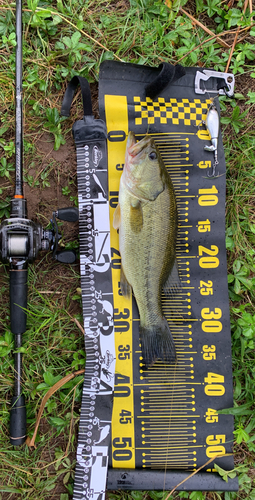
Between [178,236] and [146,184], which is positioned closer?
[146,184]

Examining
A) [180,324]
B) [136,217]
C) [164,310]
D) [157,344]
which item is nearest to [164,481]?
[157,344]

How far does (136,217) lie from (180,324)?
102 centimetres

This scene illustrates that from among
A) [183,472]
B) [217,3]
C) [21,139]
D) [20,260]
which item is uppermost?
[217,3]

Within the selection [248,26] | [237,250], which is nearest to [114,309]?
[237,250]

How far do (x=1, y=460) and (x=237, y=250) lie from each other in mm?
2663

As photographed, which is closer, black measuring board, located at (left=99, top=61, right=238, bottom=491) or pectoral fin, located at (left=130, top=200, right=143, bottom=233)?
pectoral fin, located at (left=130, top=200, right=143, bottom=233)

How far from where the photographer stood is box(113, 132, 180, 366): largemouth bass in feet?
7.86

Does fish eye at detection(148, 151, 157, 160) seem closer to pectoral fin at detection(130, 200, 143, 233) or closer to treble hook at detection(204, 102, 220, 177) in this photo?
pectoral fin at detection(130, 200, 143, 233)

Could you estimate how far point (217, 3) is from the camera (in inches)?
113

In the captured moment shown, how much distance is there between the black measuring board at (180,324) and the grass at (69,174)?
6.0 inches

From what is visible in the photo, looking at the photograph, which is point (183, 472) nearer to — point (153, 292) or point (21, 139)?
point (153, 292)

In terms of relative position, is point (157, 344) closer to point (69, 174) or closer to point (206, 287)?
point (206, 287)

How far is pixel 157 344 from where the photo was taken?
2588mm

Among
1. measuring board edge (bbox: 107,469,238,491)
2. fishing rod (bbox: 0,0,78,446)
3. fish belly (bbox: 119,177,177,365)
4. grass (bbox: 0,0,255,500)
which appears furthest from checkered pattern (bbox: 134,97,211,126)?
measuring board edge (bbox: 107,469,238,491)
